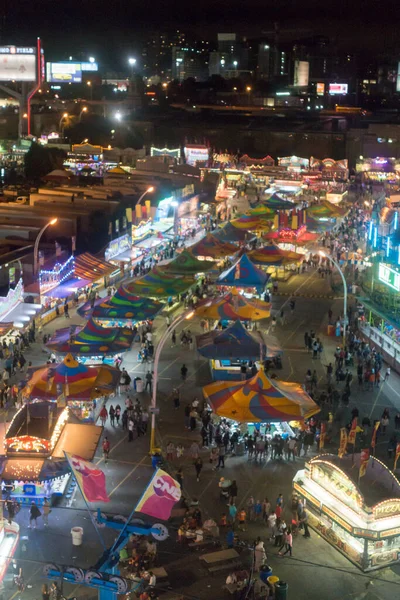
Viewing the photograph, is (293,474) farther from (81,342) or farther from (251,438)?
(81,342)

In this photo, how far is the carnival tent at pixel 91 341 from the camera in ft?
109

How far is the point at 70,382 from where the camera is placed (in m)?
28.5

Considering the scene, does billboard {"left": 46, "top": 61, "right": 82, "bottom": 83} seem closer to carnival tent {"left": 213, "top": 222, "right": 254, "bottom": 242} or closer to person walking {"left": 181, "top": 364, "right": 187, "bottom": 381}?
carnival tent {"left": 213, "top": 222, "right": 254, "bottom": 242}

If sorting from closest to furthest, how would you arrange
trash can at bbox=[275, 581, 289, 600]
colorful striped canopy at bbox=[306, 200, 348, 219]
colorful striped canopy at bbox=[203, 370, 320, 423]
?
trash can at bbox=[275, 581, 289, 600]
colorful striped canopy at bbox=[203, 370, 320, 423]
colorful striped canopy at bbox=[306, 200, 348, 219]

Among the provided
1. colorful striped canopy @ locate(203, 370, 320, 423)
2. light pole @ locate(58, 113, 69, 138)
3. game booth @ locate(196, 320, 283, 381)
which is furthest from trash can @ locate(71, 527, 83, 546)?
light pole @ locate(58, 113, 69, 138)

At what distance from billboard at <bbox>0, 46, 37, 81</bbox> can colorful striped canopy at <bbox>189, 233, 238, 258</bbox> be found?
58.6 meters

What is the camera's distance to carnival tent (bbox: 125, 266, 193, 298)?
41.2 m

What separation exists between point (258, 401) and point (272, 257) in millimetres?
23843

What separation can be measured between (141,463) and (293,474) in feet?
14.6

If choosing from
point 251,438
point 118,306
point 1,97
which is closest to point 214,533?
point 251,438

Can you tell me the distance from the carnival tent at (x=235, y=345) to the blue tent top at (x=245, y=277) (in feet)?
33.0

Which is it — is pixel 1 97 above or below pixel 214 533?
above

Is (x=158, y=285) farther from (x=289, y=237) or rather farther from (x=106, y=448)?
(x=289, y=237)

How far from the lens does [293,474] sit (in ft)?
83.8
